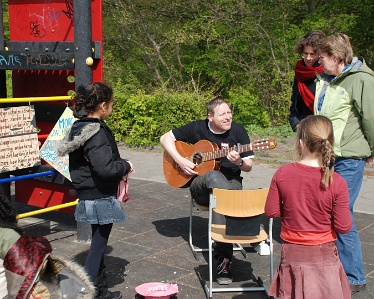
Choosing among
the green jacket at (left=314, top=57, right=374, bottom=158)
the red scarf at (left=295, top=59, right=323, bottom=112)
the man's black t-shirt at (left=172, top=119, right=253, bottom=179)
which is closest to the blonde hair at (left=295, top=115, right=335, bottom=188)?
the green jacket at (left=314, top=57, right=374, bottom=158)

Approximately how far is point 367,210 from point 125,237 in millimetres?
3044

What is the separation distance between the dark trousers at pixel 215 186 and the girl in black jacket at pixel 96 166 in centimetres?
102

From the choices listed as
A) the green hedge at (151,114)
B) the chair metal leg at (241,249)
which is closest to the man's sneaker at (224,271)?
the chair metal leg at (241,249)

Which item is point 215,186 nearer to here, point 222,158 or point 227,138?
point 222,158

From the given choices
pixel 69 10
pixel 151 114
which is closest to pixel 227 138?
pixel 69 10

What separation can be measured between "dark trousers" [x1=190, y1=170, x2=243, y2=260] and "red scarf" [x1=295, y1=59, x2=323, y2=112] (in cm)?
97

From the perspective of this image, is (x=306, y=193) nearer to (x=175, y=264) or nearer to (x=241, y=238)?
(x=241, y=238)

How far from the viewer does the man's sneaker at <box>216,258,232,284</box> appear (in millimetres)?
4961

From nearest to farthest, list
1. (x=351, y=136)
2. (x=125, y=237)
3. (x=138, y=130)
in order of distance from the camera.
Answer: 1. (x=351, y=136)
2. (x=125, y=237)
3. (x=138, y=130)

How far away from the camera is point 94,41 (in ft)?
19.2

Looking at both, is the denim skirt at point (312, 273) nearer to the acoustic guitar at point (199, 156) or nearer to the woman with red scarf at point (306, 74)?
the acoustic guitar at point (199, 156)

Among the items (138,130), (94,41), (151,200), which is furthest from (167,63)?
(94,41)

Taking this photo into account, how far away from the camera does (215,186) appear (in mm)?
5223

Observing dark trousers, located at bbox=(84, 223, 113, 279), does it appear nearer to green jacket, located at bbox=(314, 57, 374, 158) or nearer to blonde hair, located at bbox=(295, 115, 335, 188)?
blonde hair, located at bbox=(295, 115, 335, 188)
